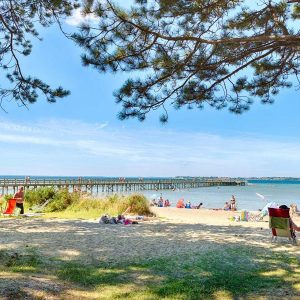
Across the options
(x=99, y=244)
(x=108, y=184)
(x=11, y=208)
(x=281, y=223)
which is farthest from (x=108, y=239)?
(x=108, y=184)

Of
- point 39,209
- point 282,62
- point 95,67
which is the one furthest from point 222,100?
point 39,209

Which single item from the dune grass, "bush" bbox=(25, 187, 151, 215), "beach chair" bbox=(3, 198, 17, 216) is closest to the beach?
"beach chair" bbox=(3, 198, 17, 216)

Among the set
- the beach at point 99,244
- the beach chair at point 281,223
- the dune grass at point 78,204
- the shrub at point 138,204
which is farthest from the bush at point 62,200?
the beach chair at point 281,223

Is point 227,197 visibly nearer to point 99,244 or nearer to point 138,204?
point 138,204

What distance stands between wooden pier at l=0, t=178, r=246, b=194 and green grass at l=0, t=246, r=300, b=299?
112ft

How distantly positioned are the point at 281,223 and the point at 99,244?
3422 millimetres

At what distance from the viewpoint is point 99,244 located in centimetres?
673

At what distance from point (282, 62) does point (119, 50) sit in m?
2.50

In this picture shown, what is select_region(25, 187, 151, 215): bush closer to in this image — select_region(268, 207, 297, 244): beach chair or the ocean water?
select_region(268, 207, 297, 244): beach chair

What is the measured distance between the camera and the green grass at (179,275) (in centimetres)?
408

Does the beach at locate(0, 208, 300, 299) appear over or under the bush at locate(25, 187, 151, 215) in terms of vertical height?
under

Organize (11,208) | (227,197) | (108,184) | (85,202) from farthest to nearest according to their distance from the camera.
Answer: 1. (108,184)
2. (227,197)
3. (85,202)
4. (11,208)

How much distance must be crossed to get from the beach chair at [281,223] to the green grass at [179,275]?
1.50 metres

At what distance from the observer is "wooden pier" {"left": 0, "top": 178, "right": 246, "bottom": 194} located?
133ft
